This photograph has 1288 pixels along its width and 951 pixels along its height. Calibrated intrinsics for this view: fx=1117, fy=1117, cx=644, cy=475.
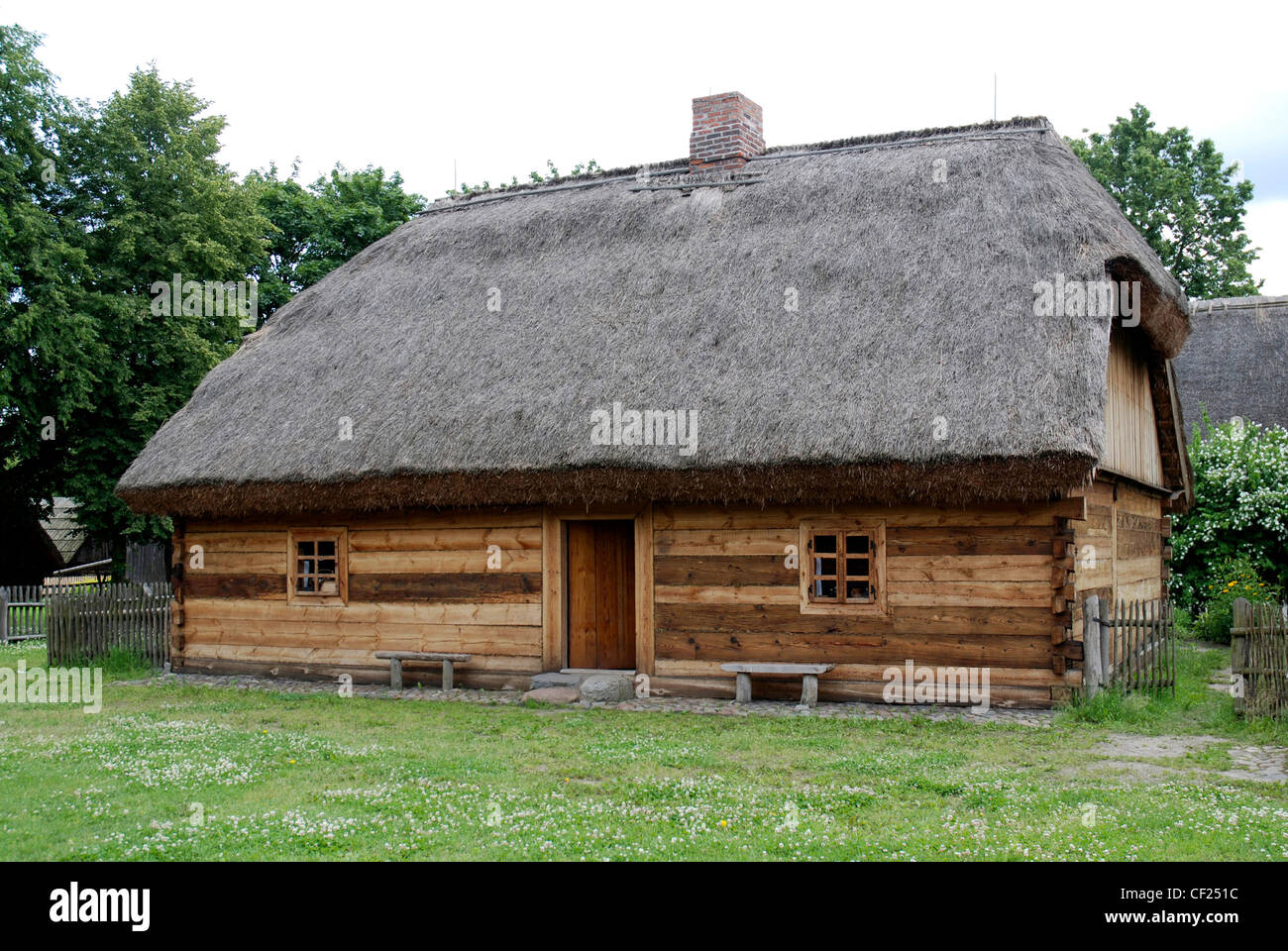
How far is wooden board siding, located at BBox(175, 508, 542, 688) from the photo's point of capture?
44.8 ft

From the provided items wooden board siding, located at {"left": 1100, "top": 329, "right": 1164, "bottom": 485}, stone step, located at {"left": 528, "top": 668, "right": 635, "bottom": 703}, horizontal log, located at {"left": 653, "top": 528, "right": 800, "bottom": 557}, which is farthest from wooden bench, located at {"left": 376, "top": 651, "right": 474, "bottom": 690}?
wooden board siding, located at {"left": 1100, "top": 329, "right": 1164, "bottom": 485}

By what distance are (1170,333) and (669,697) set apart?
8.33 metres

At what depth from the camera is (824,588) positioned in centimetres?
1245

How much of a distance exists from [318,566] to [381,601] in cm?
122

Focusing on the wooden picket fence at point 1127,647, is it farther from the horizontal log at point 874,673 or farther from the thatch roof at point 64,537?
the thatch roof at point 64,537

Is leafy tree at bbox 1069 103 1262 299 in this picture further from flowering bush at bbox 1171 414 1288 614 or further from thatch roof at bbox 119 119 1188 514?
thatch roof at bbox 119 119 1188 514

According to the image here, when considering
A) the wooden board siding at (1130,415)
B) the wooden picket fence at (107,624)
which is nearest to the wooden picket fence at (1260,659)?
the wooden board siding at (1130,415)

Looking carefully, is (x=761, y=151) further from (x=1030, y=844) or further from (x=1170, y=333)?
(x=1030, y=844)

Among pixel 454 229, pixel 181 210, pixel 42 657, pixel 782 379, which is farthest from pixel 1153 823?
pixel 181 210

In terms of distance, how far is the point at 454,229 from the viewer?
57.7 ft

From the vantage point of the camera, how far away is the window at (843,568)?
12.0 metres

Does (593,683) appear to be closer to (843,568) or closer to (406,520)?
(843,568)

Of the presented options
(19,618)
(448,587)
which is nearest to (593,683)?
(448,587)

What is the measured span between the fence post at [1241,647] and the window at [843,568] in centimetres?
331
